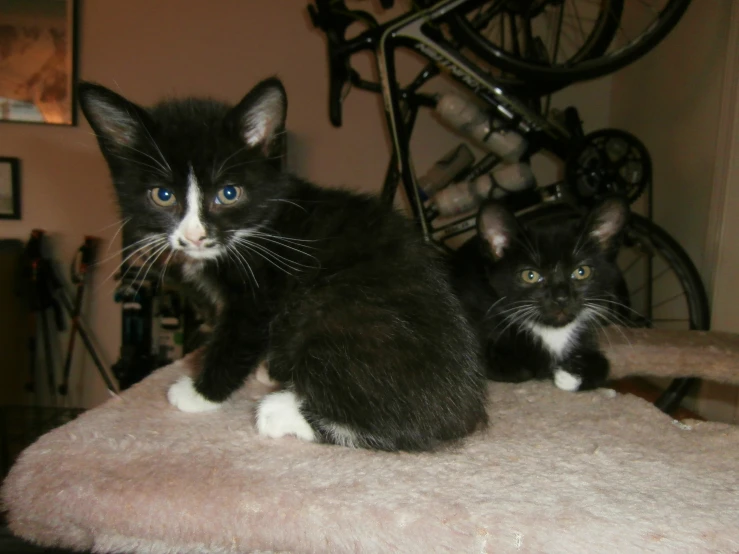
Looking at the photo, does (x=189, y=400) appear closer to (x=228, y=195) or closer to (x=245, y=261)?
(x=245, y=261)

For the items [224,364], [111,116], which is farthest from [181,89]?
[224,364]

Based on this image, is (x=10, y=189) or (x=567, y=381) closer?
(x=567, y=381)

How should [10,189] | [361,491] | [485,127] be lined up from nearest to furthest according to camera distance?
1. [361,491]
2. [485,127]
3. [10,189]

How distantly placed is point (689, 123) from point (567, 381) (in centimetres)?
125

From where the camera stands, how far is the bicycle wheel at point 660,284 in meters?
1.63

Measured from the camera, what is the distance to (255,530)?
69cm

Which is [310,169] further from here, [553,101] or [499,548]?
[499,548]

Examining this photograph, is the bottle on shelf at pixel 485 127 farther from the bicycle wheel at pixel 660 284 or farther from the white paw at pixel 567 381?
the white paw at pixel 567 381

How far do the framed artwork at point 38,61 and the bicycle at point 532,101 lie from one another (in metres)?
1.37

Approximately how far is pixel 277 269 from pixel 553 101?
1979mm

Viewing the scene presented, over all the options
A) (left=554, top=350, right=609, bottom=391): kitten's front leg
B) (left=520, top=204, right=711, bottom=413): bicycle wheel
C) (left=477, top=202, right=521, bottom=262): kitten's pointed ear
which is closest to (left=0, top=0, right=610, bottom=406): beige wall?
(left=520, top=204, right=711, bottom=413): bicycle wheel

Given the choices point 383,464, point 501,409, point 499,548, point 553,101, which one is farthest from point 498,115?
point 499,548

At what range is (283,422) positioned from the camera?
0.89 metres

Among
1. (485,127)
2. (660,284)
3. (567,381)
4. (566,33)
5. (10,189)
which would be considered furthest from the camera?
(10,189)
